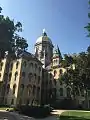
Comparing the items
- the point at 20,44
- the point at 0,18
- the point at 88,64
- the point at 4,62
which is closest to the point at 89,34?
the point at 20,44

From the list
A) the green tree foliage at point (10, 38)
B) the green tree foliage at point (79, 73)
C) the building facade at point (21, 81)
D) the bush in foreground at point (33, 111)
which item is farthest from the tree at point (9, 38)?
the building facade at point (21, 81)

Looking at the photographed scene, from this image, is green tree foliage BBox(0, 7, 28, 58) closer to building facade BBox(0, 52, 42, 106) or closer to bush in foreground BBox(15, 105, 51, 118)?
bush in foreground BBox(15, 105, 51, 118)

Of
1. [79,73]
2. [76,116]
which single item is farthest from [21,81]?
[76,116]

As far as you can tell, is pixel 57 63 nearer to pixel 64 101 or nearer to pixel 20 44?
pixel 64 101

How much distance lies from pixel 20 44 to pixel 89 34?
11068 mm

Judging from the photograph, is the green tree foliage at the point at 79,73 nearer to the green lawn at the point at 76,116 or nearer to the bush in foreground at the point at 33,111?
the green lawn at the point at 76,116

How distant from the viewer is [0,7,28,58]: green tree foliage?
27.7 meters

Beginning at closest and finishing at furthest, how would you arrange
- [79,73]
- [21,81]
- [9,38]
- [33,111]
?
1. [9,38]
2. [33,111]
3. [79,73]
4. [21,81]

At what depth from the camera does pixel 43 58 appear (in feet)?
281

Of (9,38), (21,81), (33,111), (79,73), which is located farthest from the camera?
(21,81)

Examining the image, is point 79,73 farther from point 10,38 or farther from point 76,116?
point 10,38

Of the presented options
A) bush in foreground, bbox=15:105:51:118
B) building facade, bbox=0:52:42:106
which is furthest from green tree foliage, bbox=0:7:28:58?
building facade, bbox=0:52:42:106

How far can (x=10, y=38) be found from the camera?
29.0 meters

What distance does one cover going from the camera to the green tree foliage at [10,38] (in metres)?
27.7
